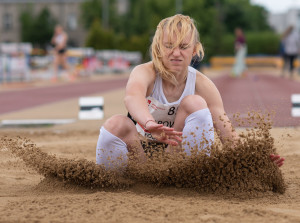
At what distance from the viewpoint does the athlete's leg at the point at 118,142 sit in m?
4.02

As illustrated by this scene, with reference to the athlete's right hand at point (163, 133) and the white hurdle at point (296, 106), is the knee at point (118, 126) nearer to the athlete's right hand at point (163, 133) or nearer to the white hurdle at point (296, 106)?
the athlete's right hand at point (163, 133)

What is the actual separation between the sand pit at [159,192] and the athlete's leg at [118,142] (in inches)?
4.0

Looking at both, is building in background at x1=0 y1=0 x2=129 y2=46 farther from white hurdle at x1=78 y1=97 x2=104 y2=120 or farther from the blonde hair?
the blonde hair

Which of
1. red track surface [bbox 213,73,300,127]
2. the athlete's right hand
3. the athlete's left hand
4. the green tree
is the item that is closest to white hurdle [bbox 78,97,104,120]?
red track surface [bbox 213,73,300,127]

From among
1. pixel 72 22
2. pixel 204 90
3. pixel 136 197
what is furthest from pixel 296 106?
pixel 72 22

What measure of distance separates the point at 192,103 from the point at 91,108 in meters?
4.97

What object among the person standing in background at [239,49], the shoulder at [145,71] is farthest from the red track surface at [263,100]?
the person standing in background at [239,49]

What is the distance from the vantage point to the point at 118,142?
13.2 feet

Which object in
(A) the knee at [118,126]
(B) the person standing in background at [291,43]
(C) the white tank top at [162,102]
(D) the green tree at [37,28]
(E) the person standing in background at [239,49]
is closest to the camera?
(A) the knee at [118,126]

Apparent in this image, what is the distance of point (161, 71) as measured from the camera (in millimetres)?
Result: 4035

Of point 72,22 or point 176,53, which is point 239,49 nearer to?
point 176,53

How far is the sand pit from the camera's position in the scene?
126 inches

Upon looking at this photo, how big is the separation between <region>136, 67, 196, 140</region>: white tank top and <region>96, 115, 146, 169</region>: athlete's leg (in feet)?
0.48

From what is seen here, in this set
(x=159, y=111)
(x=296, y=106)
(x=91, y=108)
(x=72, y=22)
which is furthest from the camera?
(x=72, y=22)
